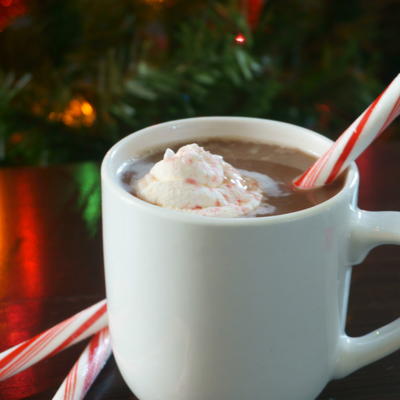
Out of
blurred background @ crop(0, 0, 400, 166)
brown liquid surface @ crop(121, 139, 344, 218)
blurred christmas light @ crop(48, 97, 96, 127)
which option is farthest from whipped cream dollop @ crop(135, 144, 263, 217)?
blurred christmas light @ crop(48, 97, 96, 127)

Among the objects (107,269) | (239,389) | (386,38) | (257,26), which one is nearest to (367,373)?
(239,389)

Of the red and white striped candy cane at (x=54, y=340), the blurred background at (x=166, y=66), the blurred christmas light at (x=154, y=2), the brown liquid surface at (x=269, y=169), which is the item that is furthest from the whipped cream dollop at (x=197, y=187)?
the blurred christmas light at (x=154, y=2)

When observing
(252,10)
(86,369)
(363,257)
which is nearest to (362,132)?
(363,257)

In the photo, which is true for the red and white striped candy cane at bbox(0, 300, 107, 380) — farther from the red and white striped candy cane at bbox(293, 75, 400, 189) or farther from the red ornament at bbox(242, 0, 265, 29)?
the red ornament at bbox(242, 0, 265, 29)

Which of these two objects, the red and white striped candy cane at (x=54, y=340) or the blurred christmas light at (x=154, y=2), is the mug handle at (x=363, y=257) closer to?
the red and white striped candy cane at (x=54, y=340)

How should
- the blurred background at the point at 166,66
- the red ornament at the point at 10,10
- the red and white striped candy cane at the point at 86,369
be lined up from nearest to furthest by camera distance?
1. the red and white striped candy cane at the point at 86,369
2. the blurred background at the point at 166,66
3. the red ornament at the point at 10,10
